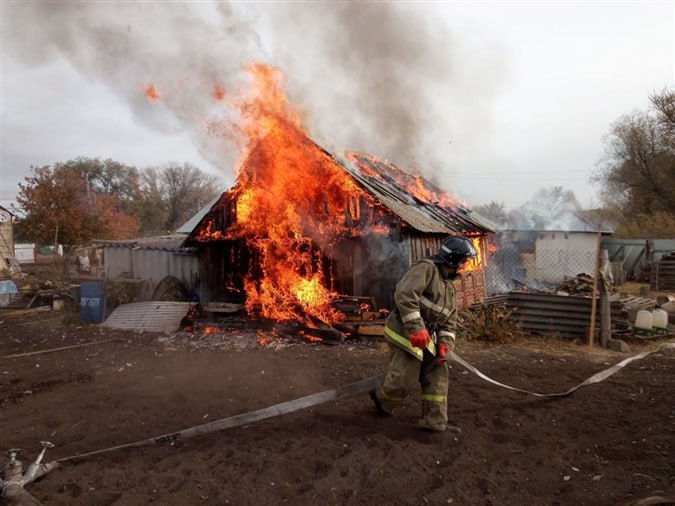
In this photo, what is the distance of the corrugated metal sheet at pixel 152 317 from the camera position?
10906 millimetres

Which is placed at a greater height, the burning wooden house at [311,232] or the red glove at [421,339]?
the burning wooden house at [311,232]

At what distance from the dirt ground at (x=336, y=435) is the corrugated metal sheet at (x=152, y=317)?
113 inches

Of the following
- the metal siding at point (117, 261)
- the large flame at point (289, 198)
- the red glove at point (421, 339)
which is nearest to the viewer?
the red glove at point (421, 339)

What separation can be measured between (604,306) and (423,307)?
5.91 meters

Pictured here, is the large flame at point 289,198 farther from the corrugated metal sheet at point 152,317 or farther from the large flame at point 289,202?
the corrugated metal sheet at point 152,317

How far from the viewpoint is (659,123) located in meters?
29.1

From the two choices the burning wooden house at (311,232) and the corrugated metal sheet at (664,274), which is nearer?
the burning wooden house at (311,232)

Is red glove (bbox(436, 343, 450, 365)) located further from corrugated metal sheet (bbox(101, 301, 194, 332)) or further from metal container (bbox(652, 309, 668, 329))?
corrugated metal sheet (bbox(101, 301, 194, 332))

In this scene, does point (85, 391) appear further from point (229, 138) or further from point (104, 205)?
point (104, 205)

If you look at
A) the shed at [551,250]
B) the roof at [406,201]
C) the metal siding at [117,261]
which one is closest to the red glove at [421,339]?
the roof at [406,201]

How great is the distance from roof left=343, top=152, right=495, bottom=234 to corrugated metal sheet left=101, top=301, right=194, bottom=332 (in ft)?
18.3

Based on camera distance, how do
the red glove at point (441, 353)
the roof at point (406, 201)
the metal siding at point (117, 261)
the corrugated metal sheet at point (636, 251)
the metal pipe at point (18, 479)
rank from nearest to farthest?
the metal pipe at point (18, 479) → the red glove at point (441, 353) → the roof at point (406, 201) → the metal siding at point (117, 261) → the corrugated metal sheet at point (636, 251)

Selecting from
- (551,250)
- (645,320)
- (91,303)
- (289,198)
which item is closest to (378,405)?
(289,198)

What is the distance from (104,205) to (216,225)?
2864cm
